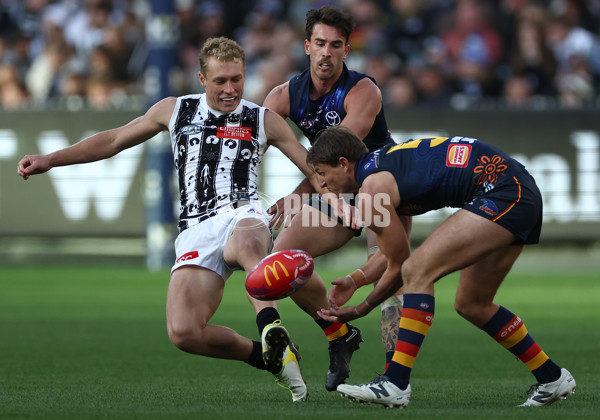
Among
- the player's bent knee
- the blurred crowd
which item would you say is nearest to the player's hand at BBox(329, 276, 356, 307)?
the player's bent knee

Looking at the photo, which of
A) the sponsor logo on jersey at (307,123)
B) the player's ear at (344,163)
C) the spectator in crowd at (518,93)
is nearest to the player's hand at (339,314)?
the player's ear at (344,163)

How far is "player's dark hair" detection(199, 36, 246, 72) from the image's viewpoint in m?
6.70

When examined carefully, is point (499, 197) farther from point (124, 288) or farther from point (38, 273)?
point (38, 273)

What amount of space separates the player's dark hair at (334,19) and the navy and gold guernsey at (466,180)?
52.2 inches

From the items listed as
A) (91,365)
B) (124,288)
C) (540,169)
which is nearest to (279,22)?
(540,169)

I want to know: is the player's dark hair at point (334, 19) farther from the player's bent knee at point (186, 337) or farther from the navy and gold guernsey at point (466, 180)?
the player's bent knee at point (186, 337)

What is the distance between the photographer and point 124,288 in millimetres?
14586

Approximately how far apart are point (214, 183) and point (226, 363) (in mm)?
2208

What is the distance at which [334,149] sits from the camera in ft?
20.5

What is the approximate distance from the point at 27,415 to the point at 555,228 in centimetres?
1226

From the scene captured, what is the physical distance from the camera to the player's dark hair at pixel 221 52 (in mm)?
6703

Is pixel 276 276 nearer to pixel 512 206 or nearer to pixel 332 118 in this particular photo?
pixel 512 206

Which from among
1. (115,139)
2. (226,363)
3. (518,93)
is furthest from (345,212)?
(518,93)

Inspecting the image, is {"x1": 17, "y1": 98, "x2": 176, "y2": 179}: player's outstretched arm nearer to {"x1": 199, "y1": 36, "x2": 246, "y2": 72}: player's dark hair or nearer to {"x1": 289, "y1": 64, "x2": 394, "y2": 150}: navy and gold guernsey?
{"x1": 199, "y1": 36, "x2": 246, "y2": 72}: player's dark hair
